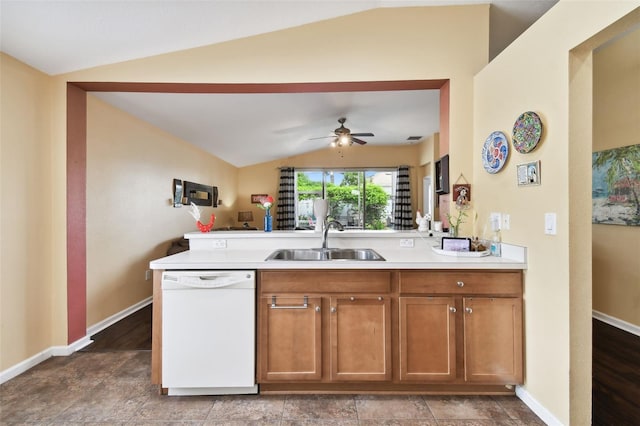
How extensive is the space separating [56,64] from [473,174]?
331cm

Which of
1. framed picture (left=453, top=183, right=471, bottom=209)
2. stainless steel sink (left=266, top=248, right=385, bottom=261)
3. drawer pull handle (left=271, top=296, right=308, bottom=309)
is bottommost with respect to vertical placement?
drawer pull handle (left=271, top=296, right=308, bottom=309)

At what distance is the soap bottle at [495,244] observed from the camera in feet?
6.43

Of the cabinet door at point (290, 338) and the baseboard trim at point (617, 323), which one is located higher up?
the cabinet door at point (290, 338)

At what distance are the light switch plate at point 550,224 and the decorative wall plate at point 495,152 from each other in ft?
1.58

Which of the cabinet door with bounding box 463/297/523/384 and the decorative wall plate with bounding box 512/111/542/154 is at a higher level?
the decorative wall plate with bounding box 512/111/542/154

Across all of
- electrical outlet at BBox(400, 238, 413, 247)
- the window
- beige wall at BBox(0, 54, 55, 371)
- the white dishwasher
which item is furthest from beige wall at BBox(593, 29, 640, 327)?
beige wall at BBox(0, 54, 55, 371)

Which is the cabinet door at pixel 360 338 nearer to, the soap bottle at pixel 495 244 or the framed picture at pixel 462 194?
the soap bottle at pixel 495 244

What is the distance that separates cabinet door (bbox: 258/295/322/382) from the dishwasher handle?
200mm

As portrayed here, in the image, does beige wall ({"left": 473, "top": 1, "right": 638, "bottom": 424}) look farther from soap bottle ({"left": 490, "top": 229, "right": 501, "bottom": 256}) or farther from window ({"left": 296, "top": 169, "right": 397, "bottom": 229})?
window ({"left": 296, "top": 169, "right": 397, "bottom": 229})

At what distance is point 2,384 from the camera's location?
1930 mm

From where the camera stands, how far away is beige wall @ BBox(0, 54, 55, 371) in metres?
1.99

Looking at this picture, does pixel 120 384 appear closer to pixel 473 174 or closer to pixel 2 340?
pixel 2 340

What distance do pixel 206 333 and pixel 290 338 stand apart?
51 cm

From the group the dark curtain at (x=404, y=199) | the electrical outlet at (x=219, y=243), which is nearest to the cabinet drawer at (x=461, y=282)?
the electrical outlet at (x=219, y=243)
